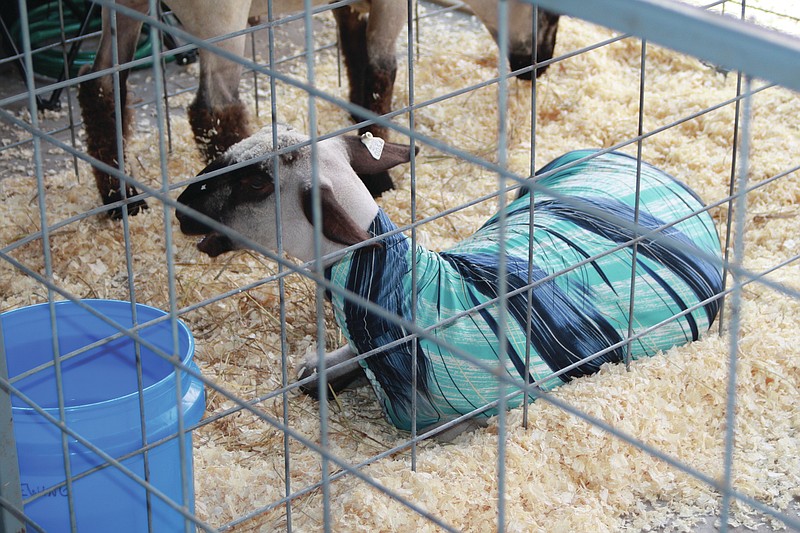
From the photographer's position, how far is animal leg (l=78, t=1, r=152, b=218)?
3.67m

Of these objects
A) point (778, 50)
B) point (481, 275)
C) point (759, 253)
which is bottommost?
point (759, 253)

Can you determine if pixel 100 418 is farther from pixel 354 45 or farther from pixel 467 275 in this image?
pixel 354 45

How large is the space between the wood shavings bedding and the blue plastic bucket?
323 mm

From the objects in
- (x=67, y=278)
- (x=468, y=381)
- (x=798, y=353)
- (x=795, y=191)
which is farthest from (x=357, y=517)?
(x=795, y=191)

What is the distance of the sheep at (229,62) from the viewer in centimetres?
334

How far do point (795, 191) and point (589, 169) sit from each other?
1021 millimetres

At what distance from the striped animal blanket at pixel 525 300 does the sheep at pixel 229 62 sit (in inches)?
31.3

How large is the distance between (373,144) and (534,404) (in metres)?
0.80

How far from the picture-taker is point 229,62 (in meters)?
3.44

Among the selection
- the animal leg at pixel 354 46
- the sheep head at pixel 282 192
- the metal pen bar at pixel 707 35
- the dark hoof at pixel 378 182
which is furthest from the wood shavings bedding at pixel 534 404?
the metal pen bar at pixel 707 35

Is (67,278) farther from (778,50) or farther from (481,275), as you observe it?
(778,50)

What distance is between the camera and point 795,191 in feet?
12.4

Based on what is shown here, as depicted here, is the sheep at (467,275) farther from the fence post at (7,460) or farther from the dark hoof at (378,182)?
the fence post at (7,460)

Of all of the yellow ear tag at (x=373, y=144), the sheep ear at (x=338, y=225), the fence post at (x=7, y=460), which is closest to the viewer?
the fence post at (x=7, y=460)
